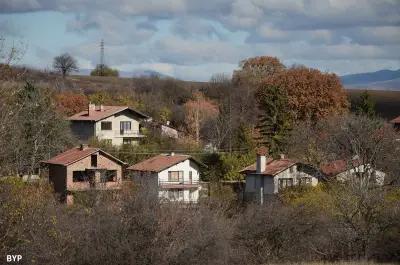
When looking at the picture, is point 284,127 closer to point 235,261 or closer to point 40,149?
point 40,149

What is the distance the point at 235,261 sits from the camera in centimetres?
2636

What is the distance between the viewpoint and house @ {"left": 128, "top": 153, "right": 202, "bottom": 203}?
50812mm

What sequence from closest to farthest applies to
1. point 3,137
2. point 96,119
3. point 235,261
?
point 3,137 → point 235,261 → point 96,119

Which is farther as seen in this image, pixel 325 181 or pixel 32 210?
pixel 325 181

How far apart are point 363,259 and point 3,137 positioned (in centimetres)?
1732

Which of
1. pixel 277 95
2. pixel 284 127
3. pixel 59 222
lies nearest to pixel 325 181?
pixel 284 127

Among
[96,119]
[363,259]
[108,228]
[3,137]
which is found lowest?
[363,259]

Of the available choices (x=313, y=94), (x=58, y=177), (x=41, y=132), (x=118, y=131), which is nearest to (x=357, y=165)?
(x=58, y=177)

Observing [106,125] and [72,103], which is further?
[72,103]

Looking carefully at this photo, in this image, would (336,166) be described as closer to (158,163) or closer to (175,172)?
(175,172)

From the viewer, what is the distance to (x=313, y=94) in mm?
68125

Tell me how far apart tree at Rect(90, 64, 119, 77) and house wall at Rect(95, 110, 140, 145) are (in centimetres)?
6634

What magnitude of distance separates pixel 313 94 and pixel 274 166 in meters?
18.7

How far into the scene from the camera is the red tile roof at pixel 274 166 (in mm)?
49938
